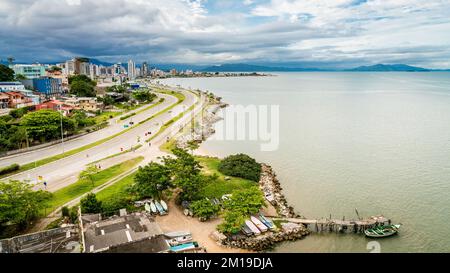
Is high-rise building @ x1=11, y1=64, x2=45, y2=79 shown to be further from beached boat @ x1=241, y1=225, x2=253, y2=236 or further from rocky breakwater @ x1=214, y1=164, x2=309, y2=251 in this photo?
beached boat @ x1=241, y1=225, x2=253, y2=236

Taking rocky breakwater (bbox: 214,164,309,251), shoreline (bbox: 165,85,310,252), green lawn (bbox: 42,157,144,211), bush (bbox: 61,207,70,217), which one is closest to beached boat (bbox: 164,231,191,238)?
shoreline (bbox: 165,85,310,252)

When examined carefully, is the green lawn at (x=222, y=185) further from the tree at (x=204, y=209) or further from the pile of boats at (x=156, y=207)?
the pile of boats at (x=156, y=207)

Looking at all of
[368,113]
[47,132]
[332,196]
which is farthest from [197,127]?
[368,113]

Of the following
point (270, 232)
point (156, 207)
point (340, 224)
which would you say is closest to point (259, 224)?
point (270, 232)

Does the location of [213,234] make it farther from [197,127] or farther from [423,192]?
[197,127]

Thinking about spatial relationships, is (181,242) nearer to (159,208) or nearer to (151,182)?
(159,208)

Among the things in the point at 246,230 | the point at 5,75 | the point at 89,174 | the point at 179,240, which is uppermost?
the point at 5,75
